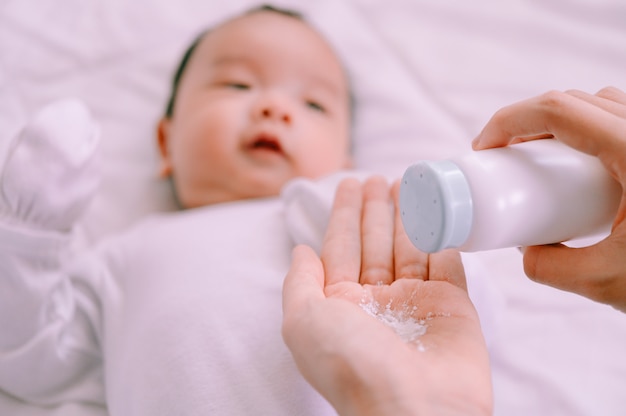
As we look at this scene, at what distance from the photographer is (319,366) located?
537 millimetres

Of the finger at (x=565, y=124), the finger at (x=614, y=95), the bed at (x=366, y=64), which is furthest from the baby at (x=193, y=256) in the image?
the finger at (x=614, y=95)

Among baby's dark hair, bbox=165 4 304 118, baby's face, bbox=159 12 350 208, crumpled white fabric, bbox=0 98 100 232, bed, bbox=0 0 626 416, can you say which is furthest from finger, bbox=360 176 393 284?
baby's dark hair, bbox=165 4 304 118

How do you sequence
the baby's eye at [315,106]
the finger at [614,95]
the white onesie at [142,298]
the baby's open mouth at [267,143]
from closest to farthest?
the finger at [614,95] → the white onesie at [142,298] → the baby's open mouth at [267,143] → the baby's eye at [315,106]

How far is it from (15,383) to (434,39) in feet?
3.81

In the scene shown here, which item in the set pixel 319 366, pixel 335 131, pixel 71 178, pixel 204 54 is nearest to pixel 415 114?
pixel 335 131

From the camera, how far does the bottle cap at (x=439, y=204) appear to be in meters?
0.53

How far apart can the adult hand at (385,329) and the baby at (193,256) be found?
14cm

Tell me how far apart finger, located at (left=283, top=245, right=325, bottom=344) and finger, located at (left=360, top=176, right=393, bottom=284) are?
81 mm

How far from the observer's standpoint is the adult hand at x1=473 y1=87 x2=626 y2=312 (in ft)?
1.81

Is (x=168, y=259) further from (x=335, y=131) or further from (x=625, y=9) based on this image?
(x=625, y=9)

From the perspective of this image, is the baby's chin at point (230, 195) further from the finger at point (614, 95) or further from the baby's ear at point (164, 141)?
the finger at point (614, 95)

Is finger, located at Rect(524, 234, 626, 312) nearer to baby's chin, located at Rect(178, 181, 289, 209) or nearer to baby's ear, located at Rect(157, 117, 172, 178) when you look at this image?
baby's chin, located at Rect(178, 181, 289, 209)

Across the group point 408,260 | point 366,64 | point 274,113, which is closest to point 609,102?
point 408,260

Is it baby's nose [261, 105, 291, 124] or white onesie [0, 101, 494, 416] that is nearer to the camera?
white onesie [0, 101, 494, 416]
